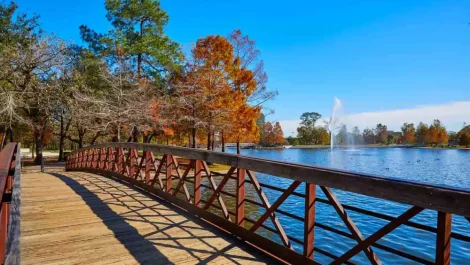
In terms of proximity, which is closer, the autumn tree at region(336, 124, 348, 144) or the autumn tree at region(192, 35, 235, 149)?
the autumn tree at region(192, 35, 235, 149)

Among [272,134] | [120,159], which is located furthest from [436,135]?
[120,159]

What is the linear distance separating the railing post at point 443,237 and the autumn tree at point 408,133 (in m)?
115

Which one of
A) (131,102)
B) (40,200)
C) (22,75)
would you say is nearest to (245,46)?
(131,102)

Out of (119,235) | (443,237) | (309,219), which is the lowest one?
(119,235)

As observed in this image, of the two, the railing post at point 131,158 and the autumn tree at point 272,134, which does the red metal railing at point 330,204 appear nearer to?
the railing post at point 131,158

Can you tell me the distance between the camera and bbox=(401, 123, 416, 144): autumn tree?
103m

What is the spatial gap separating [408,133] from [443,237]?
11600 cm

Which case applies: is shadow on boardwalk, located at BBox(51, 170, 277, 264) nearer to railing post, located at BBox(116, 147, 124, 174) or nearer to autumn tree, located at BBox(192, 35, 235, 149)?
railing post, located at BBox(116, 147, 124, 174)

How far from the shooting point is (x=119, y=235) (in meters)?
4.18

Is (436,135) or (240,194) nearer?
(240,194)

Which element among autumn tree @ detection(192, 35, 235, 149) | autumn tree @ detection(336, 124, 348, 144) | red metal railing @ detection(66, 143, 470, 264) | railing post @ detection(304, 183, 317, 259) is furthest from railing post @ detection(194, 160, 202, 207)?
autumn tree @ detection(336, 124, 348, 144)

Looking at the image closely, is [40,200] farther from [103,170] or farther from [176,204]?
[103,170]

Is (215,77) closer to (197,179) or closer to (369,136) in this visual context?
(197,179)

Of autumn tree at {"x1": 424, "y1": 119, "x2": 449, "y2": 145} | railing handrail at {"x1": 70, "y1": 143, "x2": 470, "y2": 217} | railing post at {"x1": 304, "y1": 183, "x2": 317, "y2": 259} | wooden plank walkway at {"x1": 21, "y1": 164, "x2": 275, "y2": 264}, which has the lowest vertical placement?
wooden plank walkway at {"x1": 21, "y1": 164, "x2": 275, "y2": 264}
